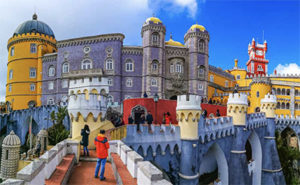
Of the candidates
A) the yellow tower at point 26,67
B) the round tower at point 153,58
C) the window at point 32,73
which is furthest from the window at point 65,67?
the round tower at point 153,58

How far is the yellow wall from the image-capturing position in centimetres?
3878

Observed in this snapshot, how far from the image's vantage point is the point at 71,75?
3366 centimetres

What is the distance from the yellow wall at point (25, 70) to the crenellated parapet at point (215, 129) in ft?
104

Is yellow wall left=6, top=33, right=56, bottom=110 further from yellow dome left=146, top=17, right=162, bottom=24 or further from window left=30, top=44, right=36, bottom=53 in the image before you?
yellow dome left=146, top=17, right=162, bottom=24

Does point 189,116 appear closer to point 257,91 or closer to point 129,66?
point 129,66

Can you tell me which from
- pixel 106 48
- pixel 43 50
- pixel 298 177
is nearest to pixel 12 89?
pixel 43 50

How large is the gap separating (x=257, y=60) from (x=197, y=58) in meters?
39.7

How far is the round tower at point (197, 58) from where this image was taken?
33594 millimetres

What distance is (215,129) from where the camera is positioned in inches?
674

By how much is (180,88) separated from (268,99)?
39.1ft

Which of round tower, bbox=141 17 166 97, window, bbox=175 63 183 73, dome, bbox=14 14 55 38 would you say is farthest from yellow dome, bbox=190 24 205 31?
dome, bbox=14 14 55 38

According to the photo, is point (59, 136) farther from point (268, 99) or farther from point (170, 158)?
point (268, 99)

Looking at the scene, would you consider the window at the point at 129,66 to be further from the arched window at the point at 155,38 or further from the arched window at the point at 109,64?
the arched window at the point at 155,38

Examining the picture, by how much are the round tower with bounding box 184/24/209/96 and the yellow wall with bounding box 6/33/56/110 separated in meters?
25.4
